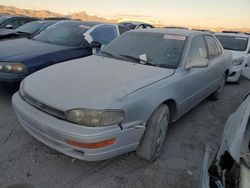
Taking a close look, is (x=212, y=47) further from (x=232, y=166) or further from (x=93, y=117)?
(x=232, y=166)

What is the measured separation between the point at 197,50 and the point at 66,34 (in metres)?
2.82

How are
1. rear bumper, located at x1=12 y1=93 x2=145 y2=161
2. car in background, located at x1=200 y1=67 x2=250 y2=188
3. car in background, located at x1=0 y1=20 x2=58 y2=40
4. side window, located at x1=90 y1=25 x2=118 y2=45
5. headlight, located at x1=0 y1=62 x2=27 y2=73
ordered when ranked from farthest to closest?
1. car in background, located at x1=0 y1=20 x2=58 y2=40
2. side window, located at x1=90 y1=25 x2=118 y2=45
3. headlight, located at x1=0 y1=62 x2=27 y2=73
4. rear bumper, located at x1=12 y1=93 x2=145 y2=161
5. car in background, located at x1=200 y1=67 x2=250 y2=188

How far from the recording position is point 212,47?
491 centimetres

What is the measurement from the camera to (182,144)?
3.68m

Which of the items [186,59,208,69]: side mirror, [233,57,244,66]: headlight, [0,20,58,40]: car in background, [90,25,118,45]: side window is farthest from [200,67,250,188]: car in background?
[0,20,58,40]: car in background

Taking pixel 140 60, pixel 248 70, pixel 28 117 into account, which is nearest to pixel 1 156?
pixel 28 117

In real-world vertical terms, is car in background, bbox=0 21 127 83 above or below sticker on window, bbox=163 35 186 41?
below

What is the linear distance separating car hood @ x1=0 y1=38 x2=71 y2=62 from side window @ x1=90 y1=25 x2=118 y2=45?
0.90m

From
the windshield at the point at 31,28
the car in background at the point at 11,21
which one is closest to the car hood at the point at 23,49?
the windshield at the point at 31,28

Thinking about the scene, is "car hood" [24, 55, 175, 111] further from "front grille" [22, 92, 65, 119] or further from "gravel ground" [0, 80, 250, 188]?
"gravel ground" [0, 80, 250, 188]

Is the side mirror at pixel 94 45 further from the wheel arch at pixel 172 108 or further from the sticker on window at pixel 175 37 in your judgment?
the wheel arch at pixel 172 108

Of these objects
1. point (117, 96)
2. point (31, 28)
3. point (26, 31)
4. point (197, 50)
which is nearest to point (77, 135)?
point (117, 96)

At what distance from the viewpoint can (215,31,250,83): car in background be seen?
Result: 23.9 ft

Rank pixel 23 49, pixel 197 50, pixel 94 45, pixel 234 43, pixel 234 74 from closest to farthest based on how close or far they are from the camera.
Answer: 1. pixel 197 50
2. pixel 23 49
3. pixel 94 45
4. pixel 234 74
5. pixel 234 43
